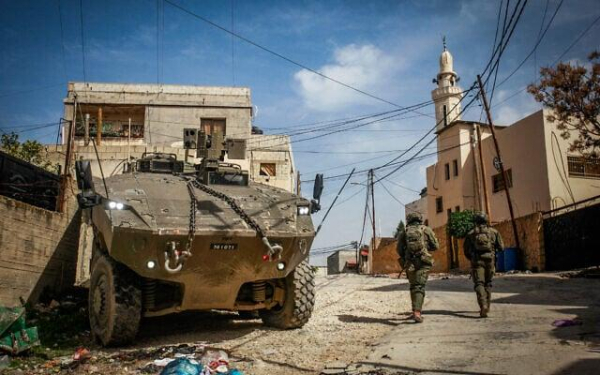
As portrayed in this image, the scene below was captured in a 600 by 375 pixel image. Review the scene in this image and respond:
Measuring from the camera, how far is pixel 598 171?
76.5 ft

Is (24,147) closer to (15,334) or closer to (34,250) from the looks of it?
(34,250)

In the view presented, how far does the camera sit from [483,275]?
7004 mm

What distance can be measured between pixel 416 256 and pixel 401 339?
1.61m

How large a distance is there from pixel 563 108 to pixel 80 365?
53.4ft

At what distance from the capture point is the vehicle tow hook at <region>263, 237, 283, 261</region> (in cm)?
579

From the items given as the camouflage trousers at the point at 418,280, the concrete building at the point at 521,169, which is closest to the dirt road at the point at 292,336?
the camouflage trousers at the point at 418,280

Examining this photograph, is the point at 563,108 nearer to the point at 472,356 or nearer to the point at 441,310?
the point at 441,310

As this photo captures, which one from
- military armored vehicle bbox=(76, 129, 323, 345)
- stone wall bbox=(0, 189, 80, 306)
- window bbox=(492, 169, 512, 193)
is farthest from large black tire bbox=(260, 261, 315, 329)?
window bbox=(492, 169, 512, 193)

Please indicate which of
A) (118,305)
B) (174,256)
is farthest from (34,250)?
(174,256)

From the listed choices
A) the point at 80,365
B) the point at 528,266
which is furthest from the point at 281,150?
the point at 80,365

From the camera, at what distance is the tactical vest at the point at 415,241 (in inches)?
275

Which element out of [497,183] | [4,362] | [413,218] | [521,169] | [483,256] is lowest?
[4,362]

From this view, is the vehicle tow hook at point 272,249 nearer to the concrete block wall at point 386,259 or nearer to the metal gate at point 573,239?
the metal gate at point 573,239

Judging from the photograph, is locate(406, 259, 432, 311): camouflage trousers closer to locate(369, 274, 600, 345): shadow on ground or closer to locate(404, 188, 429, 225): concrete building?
locate(369, 274, 600, 345): shadow on ground
